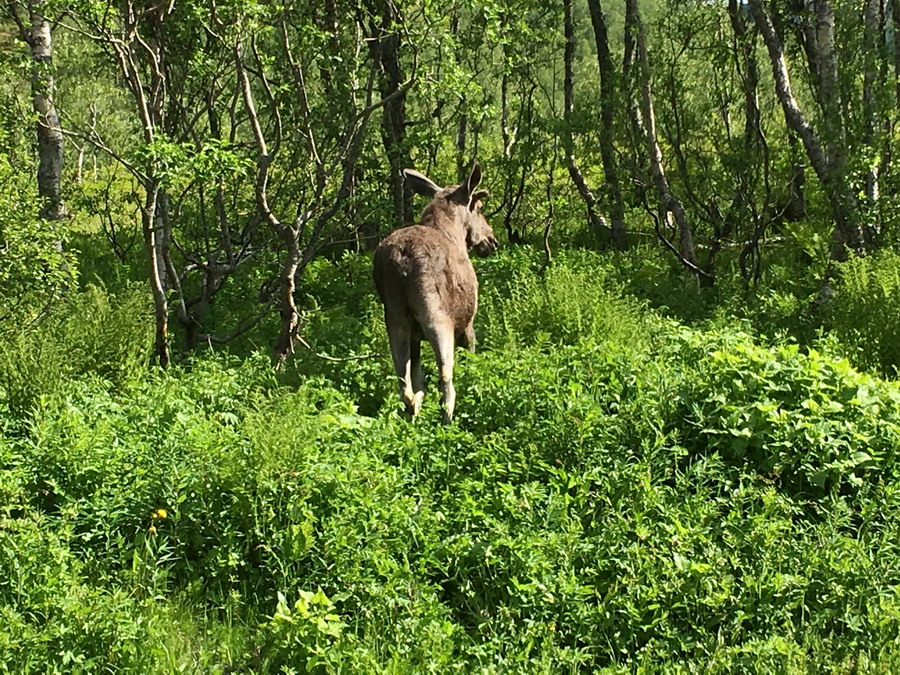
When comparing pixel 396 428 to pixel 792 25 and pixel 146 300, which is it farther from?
pixel 792 25

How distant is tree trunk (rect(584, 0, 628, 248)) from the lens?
12.9 metres

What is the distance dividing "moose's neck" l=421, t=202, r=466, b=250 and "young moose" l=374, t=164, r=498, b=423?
88 millimetres

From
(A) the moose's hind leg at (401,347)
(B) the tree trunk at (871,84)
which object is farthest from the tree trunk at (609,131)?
(A) the moose's hind leg at (401,347)

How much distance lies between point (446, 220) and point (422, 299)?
142cm

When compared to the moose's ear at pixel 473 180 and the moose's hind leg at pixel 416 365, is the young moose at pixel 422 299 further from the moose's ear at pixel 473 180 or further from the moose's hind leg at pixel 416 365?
the moose's ear at pixel 473 180

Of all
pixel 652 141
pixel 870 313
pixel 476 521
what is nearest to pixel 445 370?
pixel 476 521

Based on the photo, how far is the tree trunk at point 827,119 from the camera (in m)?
10.3

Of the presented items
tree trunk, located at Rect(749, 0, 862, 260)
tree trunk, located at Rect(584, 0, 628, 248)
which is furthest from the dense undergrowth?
tree trunk, located at Rect(584, 0, 628, 248)

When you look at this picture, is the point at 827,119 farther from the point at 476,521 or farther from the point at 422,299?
the point at 476,521

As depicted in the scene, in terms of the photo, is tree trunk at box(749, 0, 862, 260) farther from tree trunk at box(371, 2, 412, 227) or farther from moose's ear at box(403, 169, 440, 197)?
moose's ear at box(403, 169, 440, 197)

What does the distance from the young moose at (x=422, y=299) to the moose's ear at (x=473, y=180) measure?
689mm

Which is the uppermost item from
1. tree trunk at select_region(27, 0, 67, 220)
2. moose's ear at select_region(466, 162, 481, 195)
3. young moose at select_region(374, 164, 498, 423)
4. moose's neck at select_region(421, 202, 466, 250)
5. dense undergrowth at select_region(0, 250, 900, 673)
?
tree trunk at select_region(27, 0, 67, 220)

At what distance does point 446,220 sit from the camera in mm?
7871

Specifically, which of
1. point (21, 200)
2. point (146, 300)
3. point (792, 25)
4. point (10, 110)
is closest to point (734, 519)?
point (146, 300)
